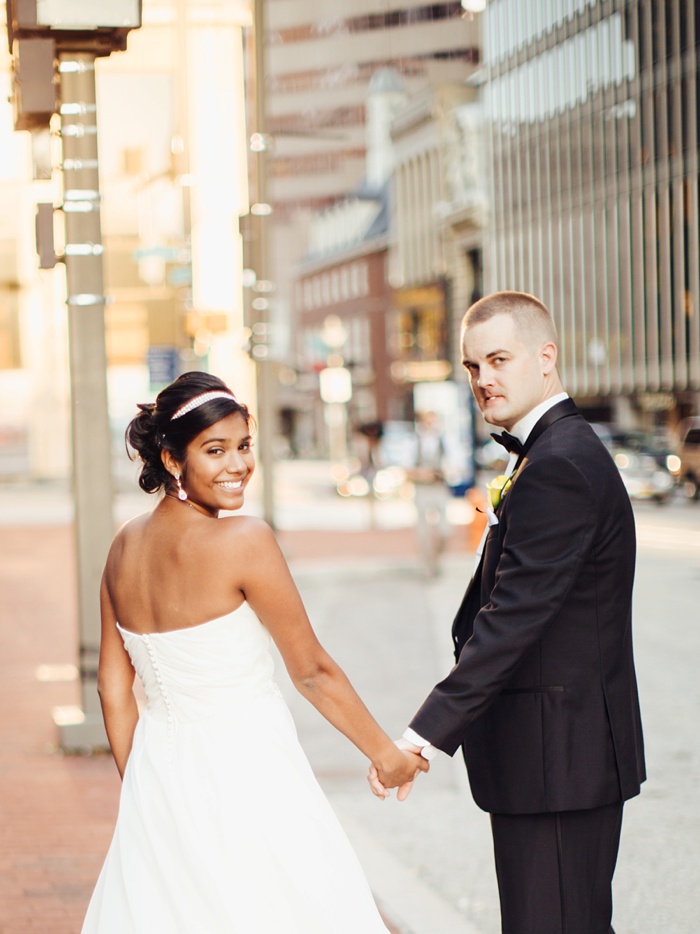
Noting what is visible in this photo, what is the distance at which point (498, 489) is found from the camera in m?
3.55

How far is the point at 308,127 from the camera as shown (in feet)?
369

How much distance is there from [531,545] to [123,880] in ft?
3.85

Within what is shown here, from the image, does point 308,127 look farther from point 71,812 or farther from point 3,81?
point 71,812

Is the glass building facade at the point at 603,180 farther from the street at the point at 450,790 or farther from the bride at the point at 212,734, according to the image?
the bride at the point at 212,734

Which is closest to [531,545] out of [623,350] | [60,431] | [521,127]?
[60,431]

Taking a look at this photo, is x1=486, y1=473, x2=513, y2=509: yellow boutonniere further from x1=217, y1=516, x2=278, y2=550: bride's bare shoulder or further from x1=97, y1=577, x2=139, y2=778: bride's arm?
x1=97, y1=577, x2=139, y2=778: bride's arm

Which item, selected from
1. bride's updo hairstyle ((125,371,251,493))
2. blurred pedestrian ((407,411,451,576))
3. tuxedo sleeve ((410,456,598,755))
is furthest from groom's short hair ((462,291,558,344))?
blurred pedestrian ((407,411,451,576))

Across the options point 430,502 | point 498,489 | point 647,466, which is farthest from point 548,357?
point 647,466

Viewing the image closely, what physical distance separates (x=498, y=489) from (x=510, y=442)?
23cm

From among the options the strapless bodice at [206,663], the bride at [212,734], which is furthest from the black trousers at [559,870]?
the strapless bodice at [206,663]

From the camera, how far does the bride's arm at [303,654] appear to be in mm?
2826

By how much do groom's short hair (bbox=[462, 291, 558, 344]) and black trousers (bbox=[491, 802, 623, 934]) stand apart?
1.14 metres

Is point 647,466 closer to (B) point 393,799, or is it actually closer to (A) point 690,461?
(A) point 690,461

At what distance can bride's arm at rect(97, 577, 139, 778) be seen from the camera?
317cm
